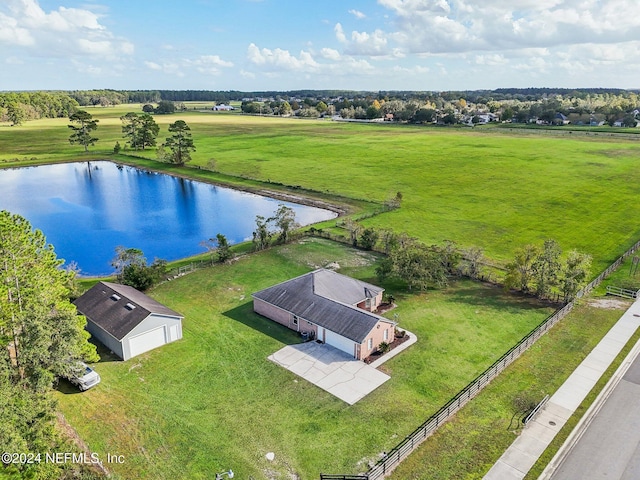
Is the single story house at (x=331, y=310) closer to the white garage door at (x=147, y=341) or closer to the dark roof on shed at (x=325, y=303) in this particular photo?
the dark roof on shed at (x=325, y=303)

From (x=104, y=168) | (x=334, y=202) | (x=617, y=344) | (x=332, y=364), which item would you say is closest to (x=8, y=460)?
(x=332, y=364)

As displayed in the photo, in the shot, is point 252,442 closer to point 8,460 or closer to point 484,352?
point 8,460

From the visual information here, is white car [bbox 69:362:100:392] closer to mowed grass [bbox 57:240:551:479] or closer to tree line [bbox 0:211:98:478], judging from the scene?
mowed grass [bbox 57:240:551:479]

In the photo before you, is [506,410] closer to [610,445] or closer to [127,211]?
[610,445]

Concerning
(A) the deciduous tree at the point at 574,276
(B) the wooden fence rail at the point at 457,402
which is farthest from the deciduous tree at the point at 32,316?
(A) the deciduous tree at the point at 574,276

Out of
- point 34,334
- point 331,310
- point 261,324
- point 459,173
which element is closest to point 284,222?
point 261,324

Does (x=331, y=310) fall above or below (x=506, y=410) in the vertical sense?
above
